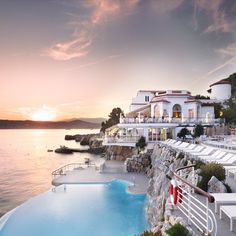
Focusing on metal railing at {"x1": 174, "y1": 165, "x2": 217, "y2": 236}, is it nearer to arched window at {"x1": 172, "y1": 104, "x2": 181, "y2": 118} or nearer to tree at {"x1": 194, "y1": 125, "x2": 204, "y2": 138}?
tree at {"x1": 194, "y1": 125, "x2": 204, "y2": 138}

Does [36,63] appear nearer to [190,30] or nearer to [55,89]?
[55,89]

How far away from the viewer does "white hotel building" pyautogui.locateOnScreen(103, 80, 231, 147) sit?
30.4 metres

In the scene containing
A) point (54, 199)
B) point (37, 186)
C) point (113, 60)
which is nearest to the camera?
point (54, 199)

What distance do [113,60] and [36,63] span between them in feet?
31.3

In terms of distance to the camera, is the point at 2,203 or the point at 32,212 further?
the point at 2,203

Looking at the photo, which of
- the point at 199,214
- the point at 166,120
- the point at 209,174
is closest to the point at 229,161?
the point at 209,174

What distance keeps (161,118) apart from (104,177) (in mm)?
12414

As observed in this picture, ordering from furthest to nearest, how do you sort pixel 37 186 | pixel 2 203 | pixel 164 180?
pixel 37 186
pixel 2 203
pixel 164 180

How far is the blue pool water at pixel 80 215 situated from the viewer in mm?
11602

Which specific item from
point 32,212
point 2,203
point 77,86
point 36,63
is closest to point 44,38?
point 36,63

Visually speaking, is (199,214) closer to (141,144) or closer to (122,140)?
(141,144)

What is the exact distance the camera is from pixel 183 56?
34781mm

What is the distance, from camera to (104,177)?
21.8 meters

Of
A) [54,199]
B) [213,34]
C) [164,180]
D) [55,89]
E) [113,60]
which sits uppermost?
[213,34]
